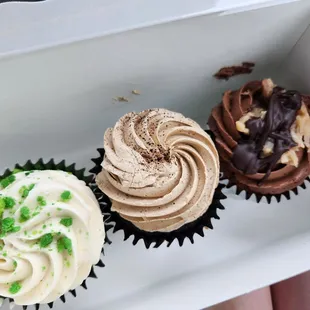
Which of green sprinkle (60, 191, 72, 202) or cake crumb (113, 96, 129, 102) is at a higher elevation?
cake crumb (113, 96, 129, 102)

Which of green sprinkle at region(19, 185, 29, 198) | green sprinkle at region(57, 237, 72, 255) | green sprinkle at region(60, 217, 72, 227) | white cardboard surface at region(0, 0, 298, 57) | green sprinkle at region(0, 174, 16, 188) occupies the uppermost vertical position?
white cardboard surface at region(0, 0, 298, 57)

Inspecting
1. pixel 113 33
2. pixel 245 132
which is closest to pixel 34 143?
pixel 113 33

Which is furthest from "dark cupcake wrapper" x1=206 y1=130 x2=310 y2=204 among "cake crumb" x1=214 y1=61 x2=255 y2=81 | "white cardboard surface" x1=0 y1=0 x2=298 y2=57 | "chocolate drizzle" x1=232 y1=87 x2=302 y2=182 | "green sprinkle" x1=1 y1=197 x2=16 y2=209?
"green sprinkle" x1=1 y1=197 x2=16 y2=209

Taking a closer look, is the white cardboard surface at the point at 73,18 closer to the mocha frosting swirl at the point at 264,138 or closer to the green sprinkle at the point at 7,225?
the mocha frosting swirl at the point at 264,138

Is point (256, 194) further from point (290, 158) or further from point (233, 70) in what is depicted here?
point (233, 70)

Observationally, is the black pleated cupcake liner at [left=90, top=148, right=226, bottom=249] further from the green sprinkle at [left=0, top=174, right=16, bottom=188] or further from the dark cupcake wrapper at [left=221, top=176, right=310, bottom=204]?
the green sprinkle at [left=0, top=174, right=16, bottom=188]

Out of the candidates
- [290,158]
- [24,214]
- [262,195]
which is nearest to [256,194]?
[262,195]

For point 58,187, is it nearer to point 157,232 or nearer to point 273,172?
point 157,232

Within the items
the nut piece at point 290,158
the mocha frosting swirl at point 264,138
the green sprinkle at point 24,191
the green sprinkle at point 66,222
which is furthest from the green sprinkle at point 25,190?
the nut piece at point 290,158
